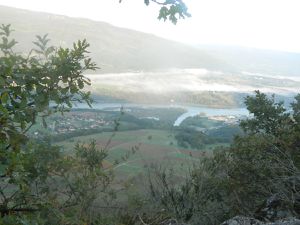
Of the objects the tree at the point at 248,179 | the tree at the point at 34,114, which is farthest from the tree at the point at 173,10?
the tree at the point at 248,179

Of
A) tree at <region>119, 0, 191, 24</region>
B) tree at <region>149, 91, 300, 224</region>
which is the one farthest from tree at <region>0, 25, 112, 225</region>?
tree at <region>149, 91, 300, 224</region>

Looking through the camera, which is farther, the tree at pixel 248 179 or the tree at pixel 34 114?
the tree at pixel 248 179

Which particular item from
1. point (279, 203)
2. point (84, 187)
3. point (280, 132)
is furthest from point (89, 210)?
point (280, 132)

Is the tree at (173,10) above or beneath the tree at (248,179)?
above

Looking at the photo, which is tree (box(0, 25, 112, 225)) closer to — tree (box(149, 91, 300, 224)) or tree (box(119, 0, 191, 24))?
tree (box(119, 0, 191, 24))

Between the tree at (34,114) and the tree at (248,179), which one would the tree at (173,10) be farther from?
the tree at (248,179)

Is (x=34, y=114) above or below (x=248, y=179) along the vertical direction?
above

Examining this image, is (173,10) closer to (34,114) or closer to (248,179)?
(34,114)

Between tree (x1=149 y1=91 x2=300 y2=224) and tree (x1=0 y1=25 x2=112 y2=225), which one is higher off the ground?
tree (x1=0 y1=25 x2=112 y2=225)

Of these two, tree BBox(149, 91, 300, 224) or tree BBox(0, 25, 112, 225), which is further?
tree BBox(149, 91, 300, 224)

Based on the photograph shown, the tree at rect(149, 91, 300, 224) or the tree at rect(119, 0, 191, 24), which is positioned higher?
the tree at rect(119, 0, 191, 24)

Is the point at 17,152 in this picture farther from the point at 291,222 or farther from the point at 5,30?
the point at 291,222

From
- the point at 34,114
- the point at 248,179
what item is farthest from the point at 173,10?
the point at 248,179

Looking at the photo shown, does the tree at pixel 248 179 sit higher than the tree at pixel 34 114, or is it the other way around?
the tree at pixel 34 114
